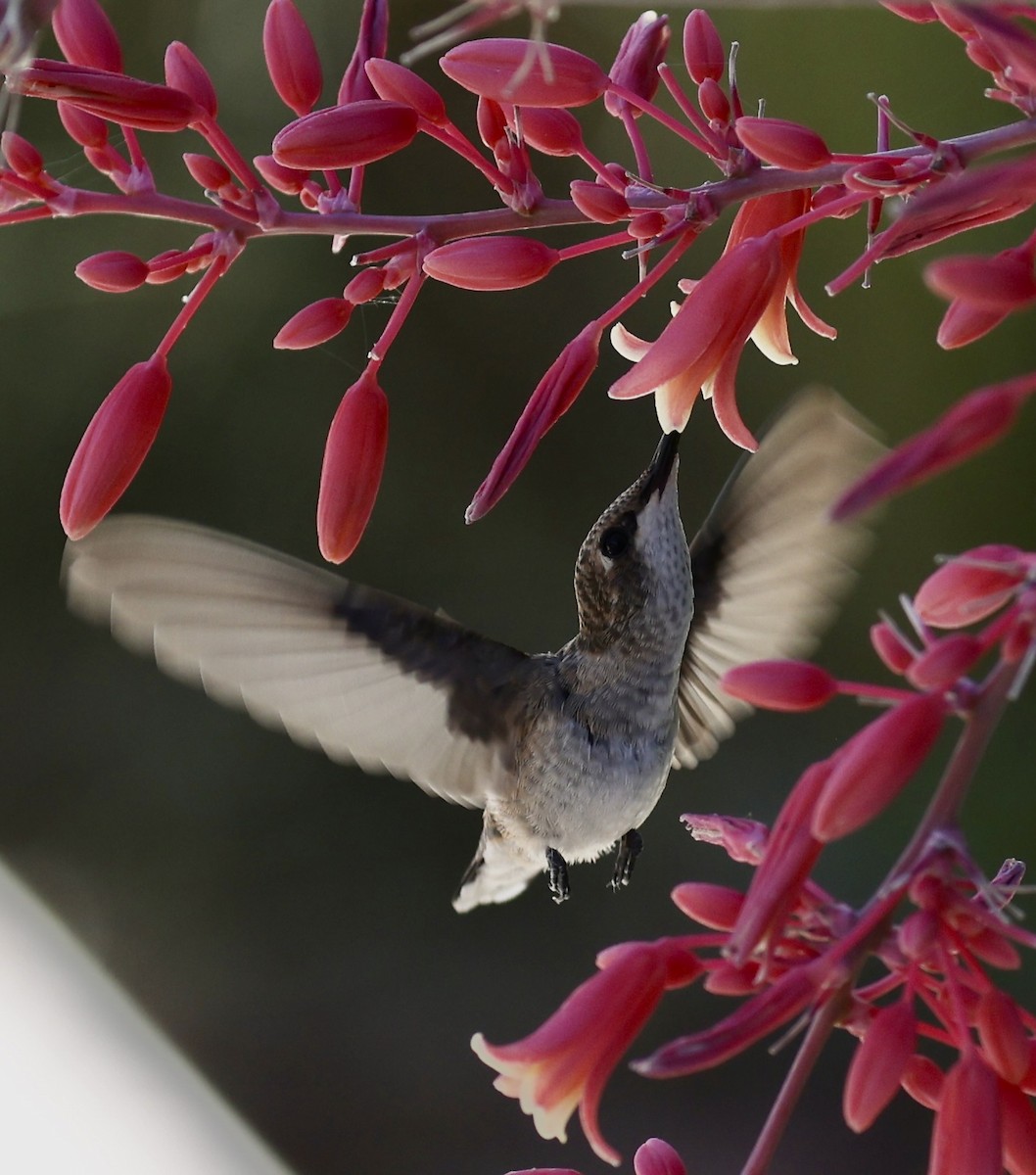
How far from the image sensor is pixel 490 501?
2.77ft

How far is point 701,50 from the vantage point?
36.0 inches

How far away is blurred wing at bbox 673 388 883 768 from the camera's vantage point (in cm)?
110

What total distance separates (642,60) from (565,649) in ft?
1.89

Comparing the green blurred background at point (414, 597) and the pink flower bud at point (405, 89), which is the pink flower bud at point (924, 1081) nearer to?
the pink flower bud at point (405, 89)

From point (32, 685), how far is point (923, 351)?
2140 millimetres

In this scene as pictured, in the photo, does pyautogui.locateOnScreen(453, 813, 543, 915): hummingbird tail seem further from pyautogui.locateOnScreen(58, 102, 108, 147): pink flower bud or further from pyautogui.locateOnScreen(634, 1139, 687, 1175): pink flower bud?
pyautogui.locateOnScreen(58, 102, 108, 147): pink flower bud

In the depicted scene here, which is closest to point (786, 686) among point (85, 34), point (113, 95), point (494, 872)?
point (113, 95)

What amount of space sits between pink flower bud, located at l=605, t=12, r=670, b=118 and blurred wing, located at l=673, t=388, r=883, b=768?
273mm

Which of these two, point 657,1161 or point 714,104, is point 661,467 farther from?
point 657,1161

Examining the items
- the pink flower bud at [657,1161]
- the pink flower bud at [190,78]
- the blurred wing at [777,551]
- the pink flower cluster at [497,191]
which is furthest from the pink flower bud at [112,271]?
the pink flower bud at [657,1161]

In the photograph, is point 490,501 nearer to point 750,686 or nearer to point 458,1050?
point 750,686

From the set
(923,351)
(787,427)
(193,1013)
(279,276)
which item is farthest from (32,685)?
(787,427)

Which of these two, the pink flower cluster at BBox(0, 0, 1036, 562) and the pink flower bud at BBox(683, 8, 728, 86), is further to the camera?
the pink flower bud at BBox(683, 8, 728, 86)

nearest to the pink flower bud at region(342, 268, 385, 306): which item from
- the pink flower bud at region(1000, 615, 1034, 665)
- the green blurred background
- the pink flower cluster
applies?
the pink flower cluster
